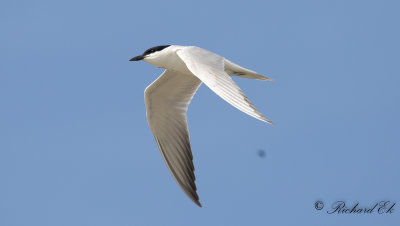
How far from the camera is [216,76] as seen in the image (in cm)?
666

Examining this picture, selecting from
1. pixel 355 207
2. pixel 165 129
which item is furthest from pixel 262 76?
pixel 355 207

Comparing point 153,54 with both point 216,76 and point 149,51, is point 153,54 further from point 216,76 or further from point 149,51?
point 216,76

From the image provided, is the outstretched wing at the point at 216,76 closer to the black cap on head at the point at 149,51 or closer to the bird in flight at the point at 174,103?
the bird in flight at the point at 174,103

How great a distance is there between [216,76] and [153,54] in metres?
2.29

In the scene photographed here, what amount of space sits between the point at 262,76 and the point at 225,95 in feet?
9.22

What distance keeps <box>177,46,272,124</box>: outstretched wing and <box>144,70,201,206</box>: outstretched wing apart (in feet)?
A: 4.29

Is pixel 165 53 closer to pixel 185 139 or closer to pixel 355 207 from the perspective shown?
→ pixel 185 139

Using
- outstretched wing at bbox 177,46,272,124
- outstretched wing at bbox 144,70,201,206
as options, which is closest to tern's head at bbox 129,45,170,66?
outstretched wing at bbox 144,70,201,206

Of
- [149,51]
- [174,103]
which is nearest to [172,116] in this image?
[174,103]

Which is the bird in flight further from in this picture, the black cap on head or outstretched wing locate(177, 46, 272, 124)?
outstretched wing locate(177, 46, 272, 124)

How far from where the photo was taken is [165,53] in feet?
28.0

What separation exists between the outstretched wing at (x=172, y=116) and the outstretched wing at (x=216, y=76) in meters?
1.31

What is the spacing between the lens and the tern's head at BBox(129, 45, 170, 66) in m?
8.62

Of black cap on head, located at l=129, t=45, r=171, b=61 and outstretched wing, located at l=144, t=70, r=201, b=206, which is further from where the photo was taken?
outstretched wing, located at l=144, t=70, r=201, b=206
